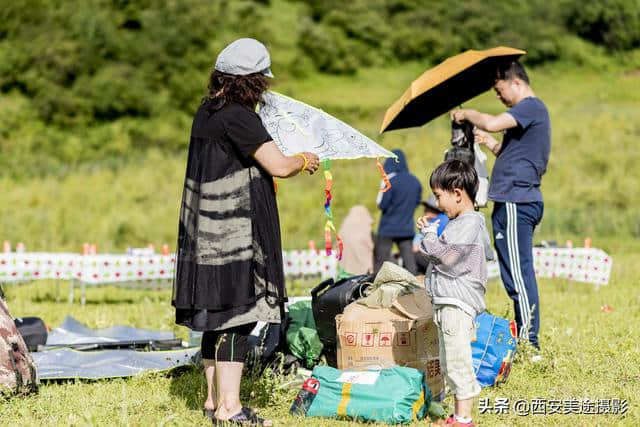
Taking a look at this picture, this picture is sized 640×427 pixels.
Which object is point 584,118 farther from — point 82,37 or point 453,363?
point 453,363

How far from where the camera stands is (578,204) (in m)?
17.7

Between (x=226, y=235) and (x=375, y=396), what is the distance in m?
1.15

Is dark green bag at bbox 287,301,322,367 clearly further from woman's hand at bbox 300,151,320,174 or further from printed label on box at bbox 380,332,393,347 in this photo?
woman's hand at bbox 300,151,320,174

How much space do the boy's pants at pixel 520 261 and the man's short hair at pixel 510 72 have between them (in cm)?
87

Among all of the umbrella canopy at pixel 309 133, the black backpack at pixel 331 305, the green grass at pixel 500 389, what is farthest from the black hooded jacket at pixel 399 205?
the umbrella canopy at pixel 309 133

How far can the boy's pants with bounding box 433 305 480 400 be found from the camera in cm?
432

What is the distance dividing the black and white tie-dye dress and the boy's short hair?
87cm

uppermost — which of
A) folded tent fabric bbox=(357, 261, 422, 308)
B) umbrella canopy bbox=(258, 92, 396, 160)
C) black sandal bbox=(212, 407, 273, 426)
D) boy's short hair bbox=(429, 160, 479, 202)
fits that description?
umbrella canopy bbox=(258, 92, 396, 160)

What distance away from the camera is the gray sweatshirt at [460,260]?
14.3 ft

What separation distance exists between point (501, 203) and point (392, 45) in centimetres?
2465

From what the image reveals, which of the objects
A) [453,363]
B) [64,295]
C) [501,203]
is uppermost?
[501,203]

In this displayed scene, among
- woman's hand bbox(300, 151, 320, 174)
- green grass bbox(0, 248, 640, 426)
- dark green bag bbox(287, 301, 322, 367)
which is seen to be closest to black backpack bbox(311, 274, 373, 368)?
dark green bag bbox(287, 301, 322, 367)

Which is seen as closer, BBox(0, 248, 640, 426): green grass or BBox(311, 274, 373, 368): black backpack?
BBox(0, 248, 640, 426): green grass

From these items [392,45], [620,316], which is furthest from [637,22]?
[620,316]
